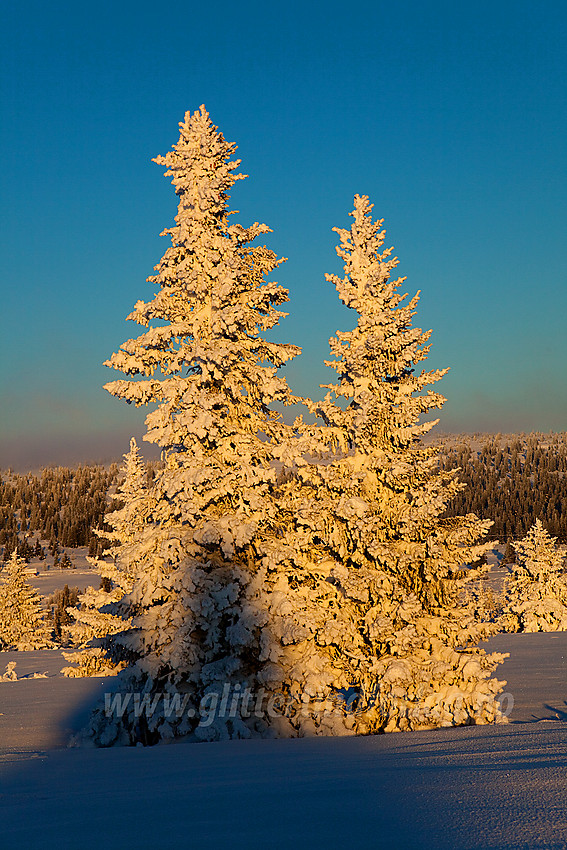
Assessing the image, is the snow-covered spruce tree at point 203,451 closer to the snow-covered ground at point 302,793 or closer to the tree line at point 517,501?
the snow-covered ground at point 302,793

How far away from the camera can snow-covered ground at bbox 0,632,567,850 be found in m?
4.60

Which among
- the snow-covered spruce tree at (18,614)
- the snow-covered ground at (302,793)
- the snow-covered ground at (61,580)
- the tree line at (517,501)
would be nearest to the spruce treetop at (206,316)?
the snow-covered ground at (302,793)

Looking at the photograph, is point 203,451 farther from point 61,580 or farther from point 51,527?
point 51,527

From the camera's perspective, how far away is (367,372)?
13.0 metres

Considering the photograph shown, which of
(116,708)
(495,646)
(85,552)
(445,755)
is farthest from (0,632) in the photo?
(85,552)

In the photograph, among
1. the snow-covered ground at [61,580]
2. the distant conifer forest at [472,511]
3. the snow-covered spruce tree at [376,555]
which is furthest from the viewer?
the distant conifer forest at [472,511]

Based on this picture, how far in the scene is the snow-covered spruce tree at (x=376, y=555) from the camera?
11.1 metres

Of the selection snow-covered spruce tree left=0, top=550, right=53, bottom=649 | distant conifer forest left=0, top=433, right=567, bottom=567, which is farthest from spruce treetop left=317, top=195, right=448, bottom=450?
distant conifer forest left=0, top=433, right=567, bottom=567

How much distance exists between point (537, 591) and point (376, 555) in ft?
91.3

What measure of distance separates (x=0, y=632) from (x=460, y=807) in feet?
155

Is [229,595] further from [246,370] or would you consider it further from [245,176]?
[245,176]

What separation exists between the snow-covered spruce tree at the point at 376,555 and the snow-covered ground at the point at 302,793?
1.26 metres

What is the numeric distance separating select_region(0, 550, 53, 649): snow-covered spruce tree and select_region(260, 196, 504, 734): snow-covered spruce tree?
3795 cm

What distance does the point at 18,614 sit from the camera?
47.2 meters
